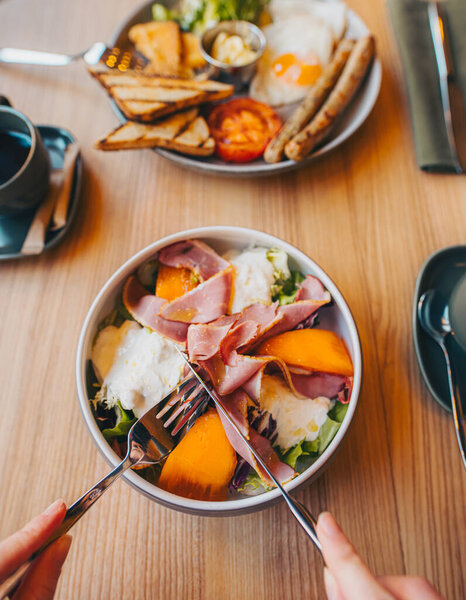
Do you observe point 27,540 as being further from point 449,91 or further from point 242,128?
point 449,91

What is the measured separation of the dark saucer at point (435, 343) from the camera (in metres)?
0.89

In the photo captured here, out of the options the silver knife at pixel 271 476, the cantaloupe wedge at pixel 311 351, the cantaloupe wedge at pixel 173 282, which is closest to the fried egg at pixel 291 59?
the cantaloupe wedge at pixel 173 282

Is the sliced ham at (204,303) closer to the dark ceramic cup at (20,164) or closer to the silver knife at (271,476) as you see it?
the silver knife at (271,476)

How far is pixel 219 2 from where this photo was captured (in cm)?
133

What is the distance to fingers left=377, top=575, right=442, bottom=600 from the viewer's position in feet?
1.74

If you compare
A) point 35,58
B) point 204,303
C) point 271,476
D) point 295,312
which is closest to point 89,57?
point 35,58

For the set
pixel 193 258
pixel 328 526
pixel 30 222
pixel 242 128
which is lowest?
pixel 328 526

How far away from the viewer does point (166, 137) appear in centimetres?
111

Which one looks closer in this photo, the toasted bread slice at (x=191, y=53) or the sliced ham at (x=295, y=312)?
the sliced ham at (x=295, y=312)

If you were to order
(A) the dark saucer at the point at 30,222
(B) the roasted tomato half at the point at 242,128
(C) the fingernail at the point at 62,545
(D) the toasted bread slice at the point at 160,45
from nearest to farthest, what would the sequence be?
(C) the fingernail at the point at 62,545 < (A) the dark saucer at the point at 30,222 < (B) the roasted tomato half at the point at 242,128 < (D) the toasted bread slice at the point at 160,45

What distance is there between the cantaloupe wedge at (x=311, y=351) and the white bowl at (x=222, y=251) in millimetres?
25

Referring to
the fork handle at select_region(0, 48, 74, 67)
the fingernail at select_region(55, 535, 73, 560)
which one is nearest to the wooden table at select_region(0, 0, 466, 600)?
the fork handle at select_region(0, 48, 74, 67)

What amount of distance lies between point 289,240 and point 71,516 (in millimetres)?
759

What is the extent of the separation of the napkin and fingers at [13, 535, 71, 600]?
1150 millimetres
